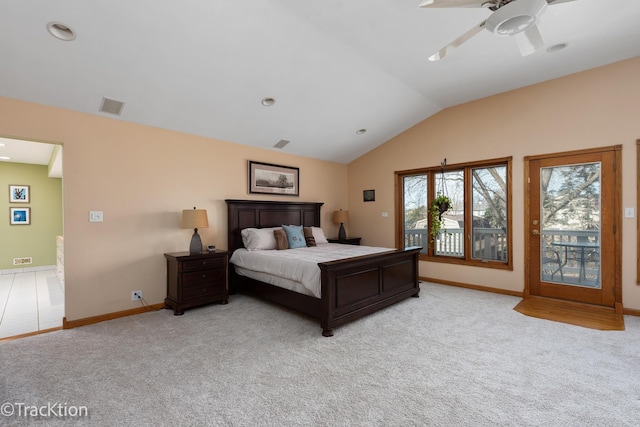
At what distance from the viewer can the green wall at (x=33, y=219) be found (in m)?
6.00

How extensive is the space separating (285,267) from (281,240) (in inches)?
40.2

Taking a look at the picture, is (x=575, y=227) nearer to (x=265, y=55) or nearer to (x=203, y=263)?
(x=265, y=55)

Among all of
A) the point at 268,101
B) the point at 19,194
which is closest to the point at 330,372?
the point at 268,101

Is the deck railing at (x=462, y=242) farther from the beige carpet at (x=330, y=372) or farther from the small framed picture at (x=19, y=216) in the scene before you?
the small framed picture at (x=19, y=216)

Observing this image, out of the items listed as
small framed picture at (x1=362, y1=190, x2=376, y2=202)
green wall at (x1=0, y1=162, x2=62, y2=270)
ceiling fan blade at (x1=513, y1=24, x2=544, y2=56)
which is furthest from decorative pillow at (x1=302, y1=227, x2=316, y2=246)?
green wall at (x1=0, y1=162, x2=62, y2=270)

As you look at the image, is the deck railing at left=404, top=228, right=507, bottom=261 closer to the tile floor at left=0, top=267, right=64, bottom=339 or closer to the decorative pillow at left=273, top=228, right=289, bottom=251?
the decorative pillow at left=273, top=228, right=289, bottom=251

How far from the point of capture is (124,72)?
2.89 m

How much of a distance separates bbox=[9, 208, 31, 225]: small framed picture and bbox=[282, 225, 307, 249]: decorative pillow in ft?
19.5

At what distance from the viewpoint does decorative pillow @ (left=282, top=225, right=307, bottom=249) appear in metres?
4.54

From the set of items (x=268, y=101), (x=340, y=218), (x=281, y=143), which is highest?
(x=268, y=101)

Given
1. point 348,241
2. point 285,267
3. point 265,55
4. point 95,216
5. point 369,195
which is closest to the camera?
point 265,55

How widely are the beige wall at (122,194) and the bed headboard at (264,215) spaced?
0.53 feet

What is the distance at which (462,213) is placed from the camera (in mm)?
4926

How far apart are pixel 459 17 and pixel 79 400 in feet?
14.2
